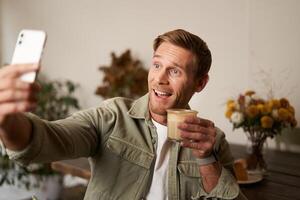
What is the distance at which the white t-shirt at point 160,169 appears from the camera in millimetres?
1269

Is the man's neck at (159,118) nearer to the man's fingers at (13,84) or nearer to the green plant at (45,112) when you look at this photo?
the man's fingers at (13,84)

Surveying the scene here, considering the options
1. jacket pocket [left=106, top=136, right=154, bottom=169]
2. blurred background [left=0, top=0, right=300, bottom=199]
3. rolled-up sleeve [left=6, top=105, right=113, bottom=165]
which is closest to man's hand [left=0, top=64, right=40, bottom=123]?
rolled-up sleeve [left=6, top=105, right=113, bottom=165]

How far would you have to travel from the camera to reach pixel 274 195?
5.06 ft

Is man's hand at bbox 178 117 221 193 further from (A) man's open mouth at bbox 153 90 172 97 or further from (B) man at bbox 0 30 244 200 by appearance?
(A) man's open mouth at bbox 153 90 172 97

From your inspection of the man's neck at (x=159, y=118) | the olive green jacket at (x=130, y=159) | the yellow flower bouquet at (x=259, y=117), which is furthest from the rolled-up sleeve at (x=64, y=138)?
the yellow flower bouquet at (x=259, y=117)

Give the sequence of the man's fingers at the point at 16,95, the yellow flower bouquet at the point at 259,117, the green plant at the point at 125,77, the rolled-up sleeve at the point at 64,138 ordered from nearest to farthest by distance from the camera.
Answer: the man's fingers at the point at 16,95
the rolled-up sleeve at the point at 64,138
the yellow flower bouquet at the point at 259,117
the green plant at the point at 125,77

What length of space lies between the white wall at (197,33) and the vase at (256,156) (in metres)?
0.40

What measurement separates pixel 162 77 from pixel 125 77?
159cm

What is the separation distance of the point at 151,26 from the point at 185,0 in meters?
0.36

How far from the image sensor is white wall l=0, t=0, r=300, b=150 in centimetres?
214

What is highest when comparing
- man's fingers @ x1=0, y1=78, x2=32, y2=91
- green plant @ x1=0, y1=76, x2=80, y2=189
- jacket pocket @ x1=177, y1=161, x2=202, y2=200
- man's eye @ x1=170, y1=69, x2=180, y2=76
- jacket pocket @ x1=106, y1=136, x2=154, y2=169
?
man's eye @ x1=170, y1=69, x2=180, y2=76

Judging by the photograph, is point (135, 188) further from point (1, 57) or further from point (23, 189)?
point (1, 57)

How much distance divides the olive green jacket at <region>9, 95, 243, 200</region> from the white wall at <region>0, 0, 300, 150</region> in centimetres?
104

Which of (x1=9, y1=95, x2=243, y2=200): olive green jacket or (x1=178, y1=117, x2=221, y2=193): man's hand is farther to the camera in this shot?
(x1=9, y1=95, x2=243, y2=200): olive green jacket
